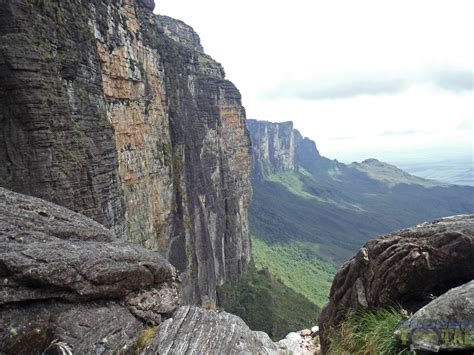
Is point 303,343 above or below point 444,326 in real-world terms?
below

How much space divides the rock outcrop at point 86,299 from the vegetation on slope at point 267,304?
54.9m

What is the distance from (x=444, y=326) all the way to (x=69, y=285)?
7194 millimetres

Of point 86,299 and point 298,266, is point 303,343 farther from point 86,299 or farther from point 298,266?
point 298,266

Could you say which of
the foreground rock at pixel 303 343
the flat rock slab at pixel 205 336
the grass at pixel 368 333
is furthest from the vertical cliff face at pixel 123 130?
the grass at pixel 368 333

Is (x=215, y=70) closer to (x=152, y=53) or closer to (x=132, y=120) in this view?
(x=152, y=53)

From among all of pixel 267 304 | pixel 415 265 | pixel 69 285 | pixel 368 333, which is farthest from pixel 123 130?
pixel 267 304

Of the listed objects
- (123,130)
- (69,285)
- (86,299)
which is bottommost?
(86,299)

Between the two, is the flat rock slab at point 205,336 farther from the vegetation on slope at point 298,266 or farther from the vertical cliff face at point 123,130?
the vegetation on slope at point 298,266

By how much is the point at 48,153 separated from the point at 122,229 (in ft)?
36.1

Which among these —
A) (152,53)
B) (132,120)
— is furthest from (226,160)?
(132,120)

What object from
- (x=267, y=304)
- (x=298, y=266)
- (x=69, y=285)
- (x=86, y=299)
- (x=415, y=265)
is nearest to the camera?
(x=69, y=285)

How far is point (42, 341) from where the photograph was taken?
7176 mm

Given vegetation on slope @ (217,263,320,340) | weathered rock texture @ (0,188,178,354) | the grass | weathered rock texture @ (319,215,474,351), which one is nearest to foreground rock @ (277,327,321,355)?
the grass

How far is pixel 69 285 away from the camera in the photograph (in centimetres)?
796
